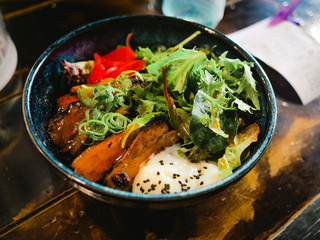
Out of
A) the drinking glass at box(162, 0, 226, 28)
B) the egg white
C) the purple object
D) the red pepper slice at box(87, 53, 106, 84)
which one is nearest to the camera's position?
the egg white

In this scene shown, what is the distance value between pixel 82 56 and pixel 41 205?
0.98m

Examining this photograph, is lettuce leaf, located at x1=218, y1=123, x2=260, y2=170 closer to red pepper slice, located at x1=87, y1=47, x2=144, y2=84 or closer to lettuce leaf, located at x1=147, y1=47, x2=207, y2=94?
lettuce leaf, located at x1=147, y1=47, x2=207, y2=94

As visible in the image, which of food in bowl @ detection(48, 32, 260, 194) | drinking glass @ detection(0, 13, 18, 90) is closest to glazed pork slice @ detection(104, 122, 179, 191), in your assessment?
food in bowl @ detection(48, 32, 260, 194)

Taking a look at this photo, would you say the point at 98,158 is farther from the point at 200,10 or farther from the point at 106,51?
the point at 200,10

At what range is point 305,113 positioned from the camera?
2141 mm

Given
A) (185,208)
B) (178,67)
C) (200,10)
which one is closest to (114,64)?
(178,67)

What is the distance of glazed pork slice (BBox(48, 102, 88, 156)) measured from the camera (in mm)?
1494

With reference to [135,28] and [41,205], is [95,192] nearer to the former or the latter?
[41,205]

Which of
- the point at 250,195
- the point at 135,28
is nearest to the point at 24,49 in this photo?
the point at 135,28

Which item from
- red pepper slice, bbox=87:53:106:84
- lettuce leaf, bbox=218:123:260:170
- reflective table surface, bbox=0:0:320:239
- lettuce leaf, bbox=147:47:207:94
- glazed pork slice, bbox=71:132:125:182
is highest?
lettuce leaf, bbox=147:47:207:94

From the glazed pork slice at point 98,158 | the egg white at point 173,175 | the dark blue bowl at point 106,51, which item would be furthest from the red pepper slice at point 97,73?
the egg white at point 173,175

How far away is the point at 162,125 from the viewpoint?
4.90ft

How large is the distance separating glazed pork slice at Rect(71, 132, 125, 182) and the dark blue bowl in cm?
8

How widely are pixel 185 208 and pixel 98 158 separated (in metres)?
0.55
